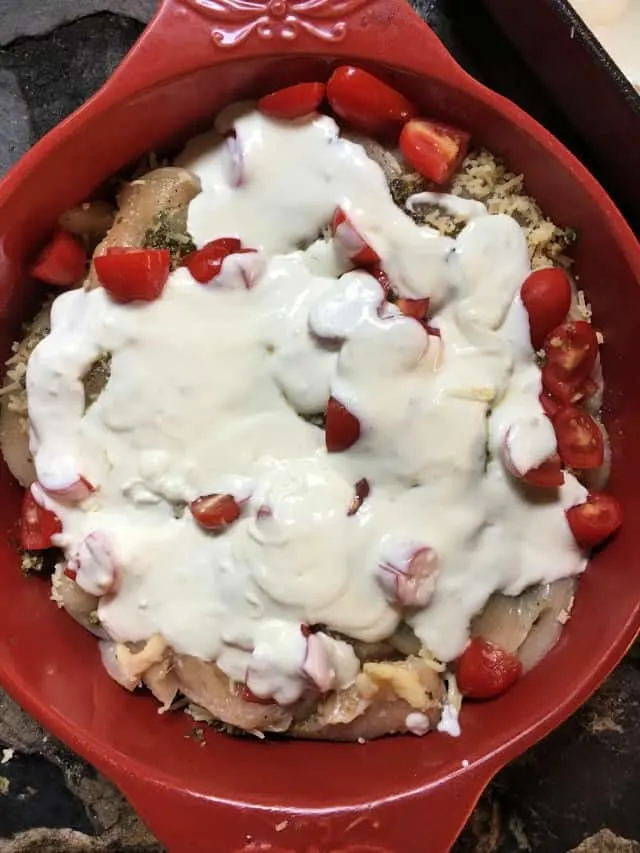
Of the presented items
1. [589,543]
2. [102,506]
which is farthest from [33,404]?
[589,543]

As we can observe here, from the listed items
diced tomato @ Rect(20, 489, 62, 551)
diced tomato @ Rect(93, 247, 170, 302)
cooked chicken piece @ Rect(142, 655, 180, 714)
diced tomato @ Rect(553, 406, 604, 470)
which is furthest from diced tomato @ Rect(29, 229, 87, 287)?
diced tomato @ Rect(553, 406, 604, 470)

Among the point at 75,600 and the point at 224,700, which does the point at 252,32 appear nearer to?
the point at 75,600

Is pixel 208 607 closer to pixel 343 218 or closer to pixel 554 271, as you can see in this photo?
pixel 343 218

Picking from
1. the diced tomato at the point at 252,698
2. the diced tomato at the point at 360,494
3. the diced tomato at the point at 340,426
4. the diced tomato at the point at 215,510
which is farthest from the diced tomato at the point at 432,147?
the diced tomato at the point at 252,698

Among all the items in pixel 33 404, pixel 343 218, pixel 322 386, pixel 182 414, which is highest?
pixel 343 218

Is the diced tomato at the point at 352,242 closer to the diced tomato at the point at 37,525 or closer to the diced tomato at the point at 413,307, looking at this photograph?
the diced tomato at the point at 413,307

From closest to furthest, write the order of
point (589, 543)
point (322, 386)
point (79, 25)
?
point (322, 386)
point (589, 543)
point (79, 25)
